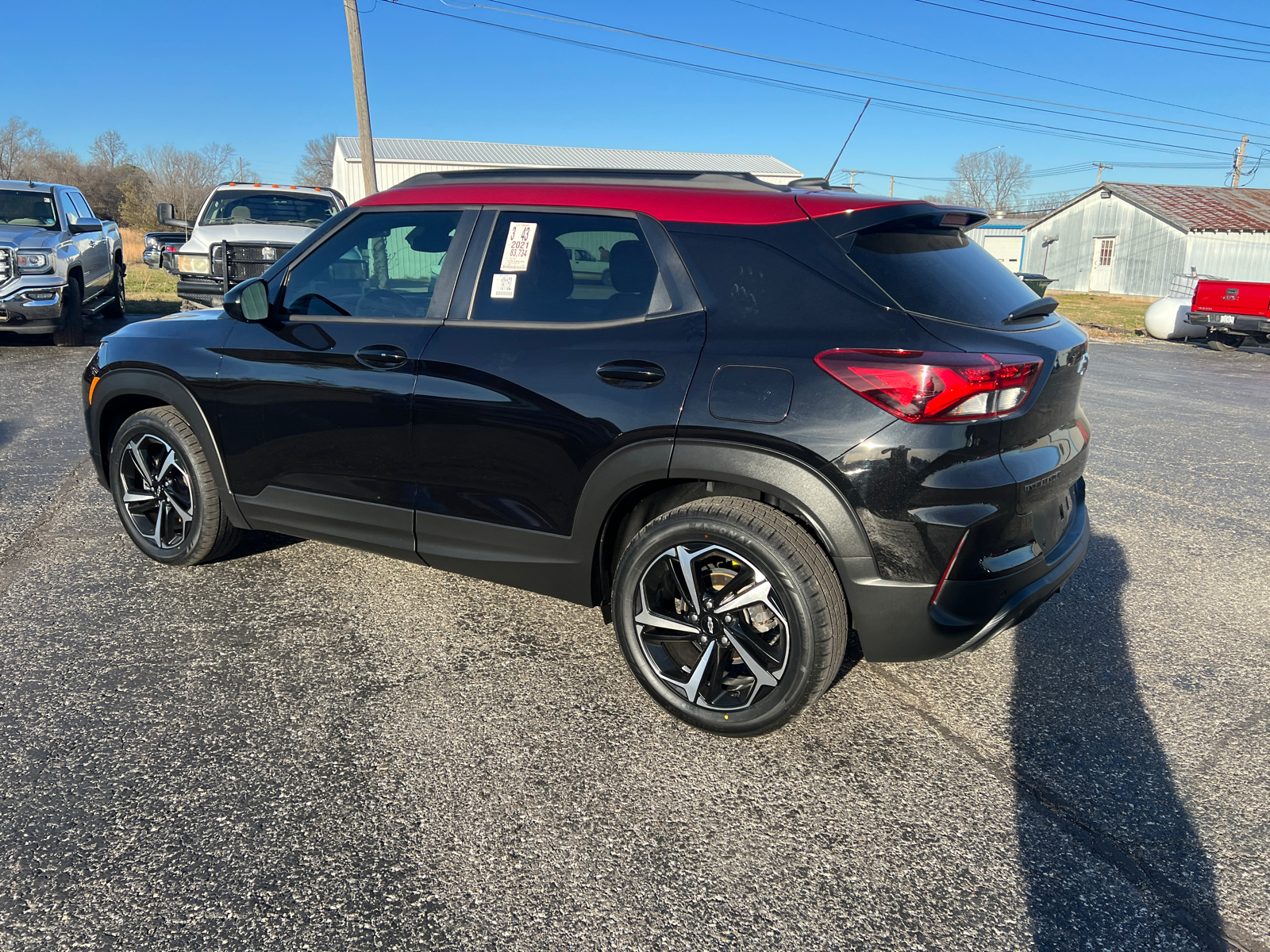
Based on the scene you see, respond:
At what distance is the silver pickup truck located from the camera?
11.2m

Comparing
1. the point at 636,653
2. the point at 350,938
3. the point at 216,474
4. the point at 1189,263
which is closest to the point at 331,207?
the point at 216,474

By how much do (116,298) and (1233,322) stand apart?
18796 mm

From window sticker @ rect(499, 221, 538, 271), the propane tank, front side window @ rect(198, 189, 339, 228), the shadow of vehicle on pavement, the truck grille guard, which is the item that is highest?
front side window @ rect(198, 189, 339, 228)

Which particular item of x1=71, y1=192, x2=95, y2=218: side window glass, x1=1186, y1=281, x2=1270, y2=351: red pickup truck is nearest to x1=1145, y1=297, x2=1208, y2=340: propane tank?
x1=1186, y1=281, x2=1270, y2=351: red pickup truck

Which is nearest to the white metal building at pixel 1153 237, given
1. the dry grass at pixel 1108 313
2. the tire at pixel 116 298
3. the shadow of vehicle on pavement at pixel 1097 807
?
the dry grass at pixel 1108 313

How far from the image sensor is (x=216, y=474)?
4.17 metres

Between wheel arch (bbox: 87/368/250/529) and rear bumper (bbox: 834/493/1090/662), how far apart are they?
110 inches

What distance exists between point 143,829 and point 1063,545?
2.99 m

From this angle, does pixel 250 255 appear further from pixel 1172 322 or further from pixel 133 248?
pixel 133 248

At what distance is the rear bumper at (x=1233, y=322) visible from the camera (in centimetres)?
1576

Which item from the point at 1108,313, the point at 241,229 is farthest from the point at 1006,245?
the point at 241,229

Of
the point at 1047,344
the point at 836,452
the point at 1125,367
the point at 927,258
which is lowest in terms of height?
the point at 1125,367

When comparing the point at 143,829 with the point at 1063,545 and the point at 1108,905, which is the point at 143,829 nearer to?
the point at 1108,905

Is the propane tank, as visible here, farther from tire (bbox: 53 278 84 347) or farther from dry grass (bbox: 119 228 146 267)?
dry grass (bbox: 119 228 146 267)
